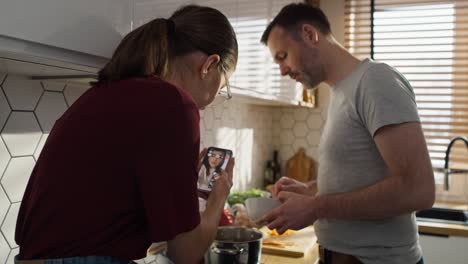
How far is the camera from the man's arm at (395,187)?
105 cm

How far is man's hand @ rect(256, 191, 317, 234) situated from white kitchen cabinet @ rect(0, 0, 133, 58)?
63 centimetres

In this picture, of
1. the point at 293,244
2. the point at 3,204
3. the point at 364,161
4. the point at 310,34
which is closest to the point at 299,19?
the point at 310,34

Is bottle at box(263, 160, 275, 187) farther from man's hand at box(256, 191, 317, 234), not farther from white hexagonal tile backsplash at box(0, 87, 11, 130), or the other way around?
white hexagonal tile backsplash at box(0, 87, 11, 130)

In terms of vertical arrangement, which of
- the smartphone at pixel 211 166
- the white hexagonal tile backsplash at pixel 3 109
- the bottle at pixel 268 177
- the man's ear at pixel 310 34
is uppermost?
the man's ear at pixel 310 34

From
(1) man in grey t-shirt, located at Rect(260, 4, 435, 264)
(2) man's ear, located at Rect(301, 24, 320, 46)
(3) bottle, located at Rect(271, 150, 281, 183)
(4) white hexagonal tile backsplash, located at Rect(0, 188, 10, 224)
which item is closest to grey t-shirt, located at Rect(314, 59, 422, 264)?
(1) man in grey t-shirt, located at Rect(260, 4, 435, 264)

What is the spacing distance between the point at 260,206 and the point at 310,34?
1.91 ft

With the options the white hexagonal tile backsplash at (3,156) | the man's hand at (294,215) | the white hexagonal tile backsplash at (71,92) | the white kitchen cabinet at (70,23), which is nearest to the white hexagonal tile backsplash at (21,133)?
the white hexagonal tile backsplash at (3,156)

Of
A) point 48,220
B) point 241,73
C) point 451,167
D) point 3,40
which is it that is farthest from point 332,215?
point 451,167

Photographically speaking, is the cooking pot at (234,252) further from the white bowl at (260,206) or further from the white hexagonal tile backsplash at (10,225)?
the white hexagonal tile backsplash at (10,225)

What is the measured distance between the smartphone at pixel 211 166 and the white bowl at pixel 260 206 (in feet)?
1.21

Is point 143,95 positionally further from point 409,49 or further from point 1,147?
point 409,49

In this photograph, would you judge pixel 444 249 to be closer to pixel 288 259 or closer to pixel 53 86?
pixel 288 259

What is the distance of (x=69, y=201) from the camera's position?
0.66m

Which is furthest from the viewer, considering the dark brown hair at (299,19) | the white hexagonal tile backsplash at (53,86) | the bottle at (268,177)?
the bottle at (268,177)
